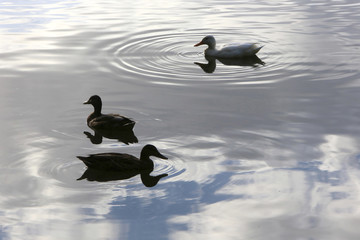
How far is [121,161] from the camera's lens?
9.17 metres

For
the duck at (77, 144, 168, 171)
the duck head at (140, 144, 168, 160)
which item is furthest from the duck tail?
the duck head at (140, 144, 168, 160)

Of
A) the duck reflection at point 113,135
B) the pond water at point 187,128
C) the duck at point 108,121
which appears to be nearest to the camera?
the pond water at point 187,128

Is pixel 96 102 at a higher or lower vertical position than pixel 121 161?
higher

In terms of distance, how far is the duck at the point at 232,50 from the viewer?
→ 15492 mm

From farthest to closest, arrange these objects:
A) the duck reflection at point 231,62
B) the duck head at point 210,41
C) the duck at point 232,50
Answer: the duck head at point 210,41 < the duck at point 232,50 < the duck reflection at point 231,62

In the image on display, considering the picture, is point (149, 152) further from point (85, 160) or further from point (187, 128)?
point (187, 128)

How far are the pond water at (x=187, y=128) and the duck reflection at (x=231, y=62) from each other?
0.10 metres

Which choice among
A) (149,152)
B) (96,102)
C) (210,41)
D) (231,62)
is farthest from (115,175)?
(210,41)

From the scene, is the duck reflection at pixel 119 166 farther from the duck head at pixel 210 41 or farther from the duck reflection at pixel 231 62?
the duck head at pixel 210 41

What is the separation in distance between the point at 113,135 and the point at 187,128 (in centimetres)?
125

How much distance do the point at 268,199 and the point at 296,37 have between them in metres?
9.69

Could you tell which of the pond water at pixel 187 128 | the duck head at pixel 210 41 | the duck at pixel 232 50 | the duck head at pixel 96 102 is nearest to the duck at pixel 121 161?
the pond water at pixel 187 128

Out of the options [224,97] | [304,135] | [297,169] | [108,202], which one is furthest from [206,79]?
[108,202]

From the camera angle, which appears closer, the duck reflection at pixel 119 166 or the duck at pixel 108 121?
the duck reflection at pixel 119 166
